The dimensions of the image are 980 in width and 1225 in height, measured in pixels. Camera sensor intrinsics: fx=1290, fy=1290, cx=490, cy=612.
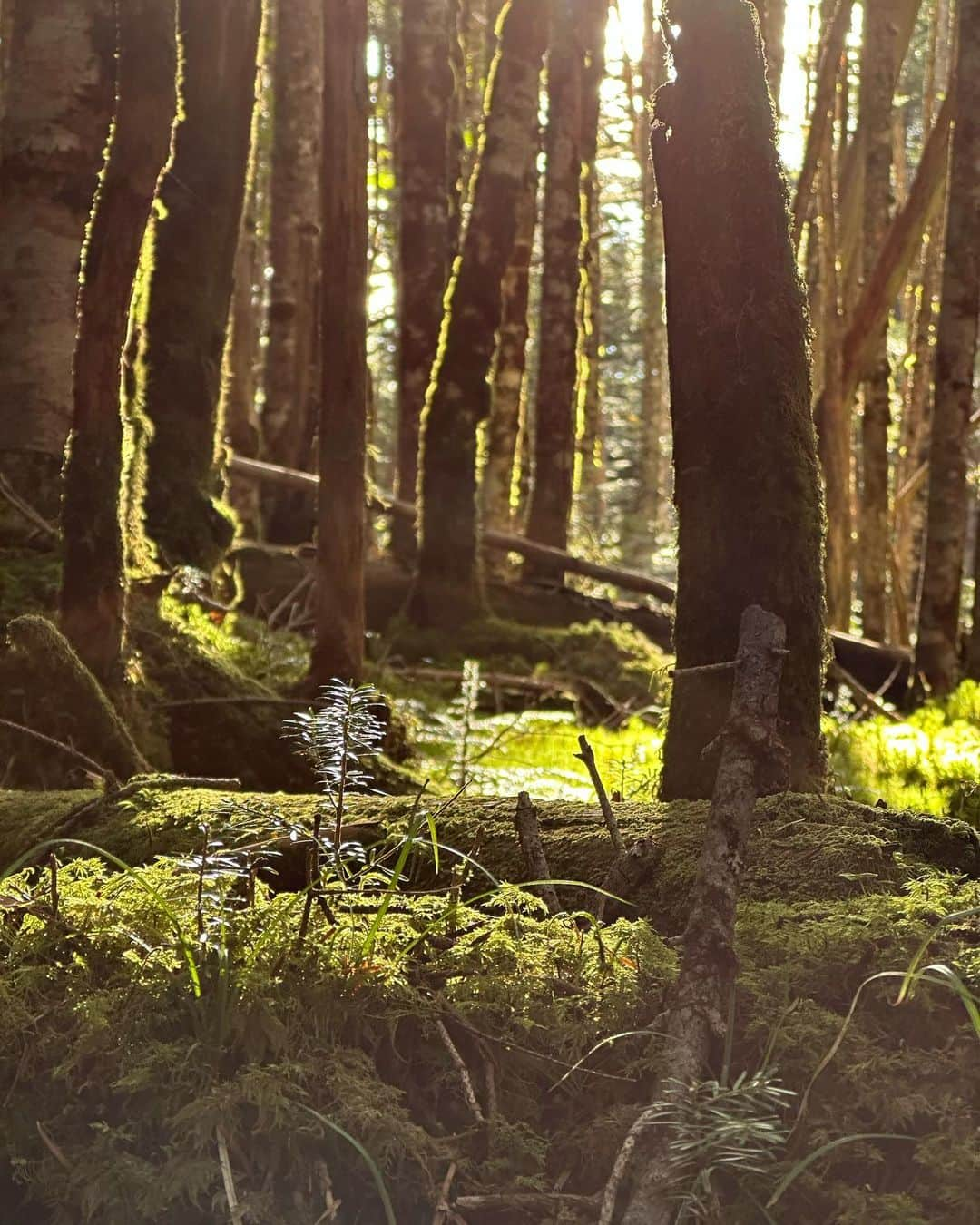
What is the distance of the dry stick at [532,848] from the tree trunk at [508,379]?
1198 centimetres

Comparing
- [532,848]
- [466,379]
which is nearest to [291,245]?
[466,379]

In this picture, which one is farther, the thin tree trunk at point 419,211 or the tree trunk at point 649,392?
the tree trunk at point 649,392

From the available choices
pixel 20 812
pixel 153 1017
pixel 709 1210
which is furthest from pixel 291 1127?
pixel 20 812

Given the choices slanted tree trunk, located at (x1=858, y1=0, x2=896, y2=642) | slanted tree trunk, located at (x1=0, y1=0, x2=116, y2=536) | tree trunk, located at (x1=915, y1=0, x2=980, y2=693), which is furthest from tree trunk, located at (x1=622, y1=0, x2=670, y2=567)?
slanted tree trunk, located at (x1=0, y1=0, x2=116, y2=536)

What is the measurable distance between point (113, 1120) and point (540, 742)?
6.05 m

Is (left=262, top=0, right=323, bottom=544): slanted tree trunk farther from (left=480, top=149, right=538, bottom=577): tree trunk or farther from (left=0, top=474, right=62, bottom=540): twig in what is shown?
(left=0, top=474, right=62, bottom=540): twig

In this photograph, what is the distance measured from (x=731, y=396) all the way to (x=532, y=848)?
1550 mm

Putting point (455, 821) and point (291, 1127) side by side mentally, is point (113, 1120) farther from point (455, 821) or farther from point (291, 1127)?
point (455, 821)

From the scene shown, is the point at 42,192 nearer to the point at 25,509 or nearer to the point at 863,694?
the point at 25,509

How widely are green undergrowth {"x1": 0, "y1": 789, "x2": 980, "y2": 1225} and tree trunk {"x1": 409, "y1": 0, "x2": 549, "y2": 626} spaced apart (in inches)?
344

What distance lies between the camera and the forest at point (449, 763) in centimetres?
213

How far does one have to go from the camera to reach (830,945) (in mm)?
2520

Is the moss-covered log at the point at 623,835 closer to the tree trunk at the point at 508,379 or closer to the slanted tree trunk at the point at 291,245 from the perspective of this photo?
the tree trunk at the point at 508,379

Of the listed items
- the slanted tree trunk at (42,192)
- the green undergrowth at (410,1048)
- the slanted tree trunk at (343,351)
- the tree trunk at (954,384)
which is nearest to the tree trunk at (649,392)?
the tree trunk at (954,384)
